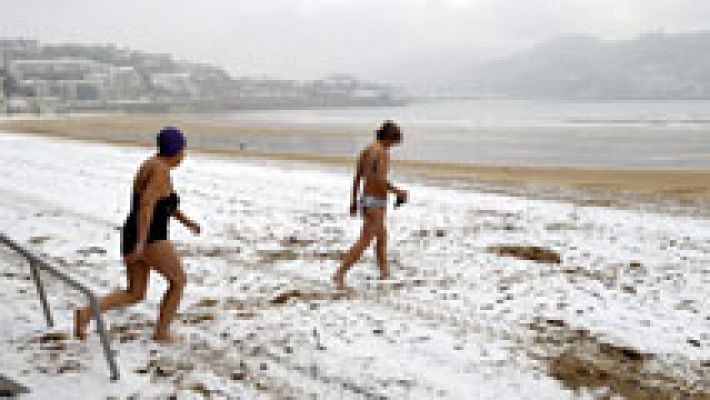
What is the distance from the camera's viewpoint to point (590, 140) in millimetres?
45062

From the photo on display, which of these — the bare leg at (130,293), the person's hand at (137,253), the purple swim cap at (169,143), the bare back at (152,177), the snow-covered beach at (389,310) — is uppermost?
the purple swim cap at (169,143)

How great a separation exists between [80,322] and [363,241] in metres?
3.27

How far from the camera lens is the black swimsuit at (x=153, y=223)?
567cm

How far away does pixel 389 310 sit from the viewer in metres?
7.41

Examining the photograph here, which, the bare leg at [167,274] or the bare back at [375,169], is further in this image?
the bare back at [375,169]

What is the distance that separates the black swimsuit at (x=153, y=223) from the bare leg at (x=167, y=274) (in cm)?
8

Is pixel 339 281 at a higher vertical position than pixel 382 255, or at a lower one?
lower

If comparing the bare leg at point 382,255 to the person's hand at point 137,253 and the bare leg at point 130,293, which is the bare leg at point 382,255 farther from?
the person's hand at point 137,253

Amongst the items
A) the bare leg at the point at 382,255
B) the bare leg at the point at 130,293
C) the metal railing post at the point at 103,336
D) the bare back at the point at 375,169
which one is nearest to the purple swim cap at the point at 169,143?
the bare leg at the point at 130,293

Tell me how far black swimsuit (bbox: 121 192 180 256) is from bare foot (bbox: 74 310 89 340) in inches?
27.7

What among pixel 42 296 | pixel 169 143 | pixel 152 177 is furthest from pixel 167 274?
pixel 42 296

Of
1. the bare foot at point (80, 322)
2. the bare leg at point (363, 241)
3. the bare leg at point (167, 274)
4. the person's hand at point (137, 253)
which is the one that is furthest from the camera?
the bare leg at point (363, 241)

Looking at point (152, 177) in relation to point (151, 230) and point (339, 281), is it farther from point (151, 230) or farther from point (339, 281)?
point (339, 281)

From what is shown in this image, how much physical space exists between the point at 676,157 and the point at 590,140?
40.2 ft
